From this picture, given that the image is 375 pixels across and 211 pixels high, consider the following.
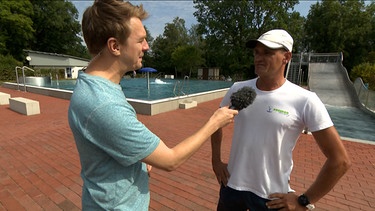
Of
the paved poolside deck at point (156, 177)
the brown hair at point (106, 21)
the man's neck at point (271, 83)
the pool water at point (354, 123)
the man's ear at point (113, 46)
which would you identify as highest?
the brown hair at point (106, 21)

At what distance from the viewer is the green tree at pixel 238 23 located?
31.3 m

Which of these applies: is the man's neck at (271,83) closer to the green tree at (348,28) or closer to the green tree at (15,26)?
the green tree at (348,28)

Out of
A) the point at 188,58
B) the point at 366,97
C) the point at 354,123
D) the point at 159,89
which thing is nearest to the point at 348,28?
the point at 188,58

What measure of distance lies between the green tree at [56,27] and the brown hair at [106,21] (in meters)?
44.8

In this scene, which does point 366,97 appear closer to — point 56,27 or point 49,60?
point 49,60

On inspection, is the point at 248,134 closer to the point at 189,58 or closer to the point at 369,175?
the point at 369,175

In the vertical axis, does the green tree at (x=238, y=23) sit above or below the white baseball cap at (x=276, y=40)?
above

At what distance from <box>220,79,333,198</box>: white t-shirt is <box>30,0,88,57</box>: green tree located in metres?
44.8

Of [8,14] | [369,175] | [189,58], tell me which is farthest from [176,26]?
[369,175]

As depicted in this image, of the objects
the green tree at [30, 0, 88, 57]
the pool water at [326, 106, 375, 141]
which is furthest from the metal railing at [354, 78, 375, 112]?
the green tree at [30, 0, 88, 57]

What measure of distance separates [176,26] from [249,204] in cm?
6027

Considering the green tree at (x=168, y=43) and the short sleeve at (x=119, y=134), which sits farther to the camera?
the green tree at (x=168, y=43)

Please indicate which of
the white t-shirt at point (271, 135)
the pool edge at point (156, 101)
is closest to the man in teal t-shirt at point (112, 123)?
the white t-shirt at point (271, 135)

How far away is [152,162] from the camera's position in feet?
3.47
